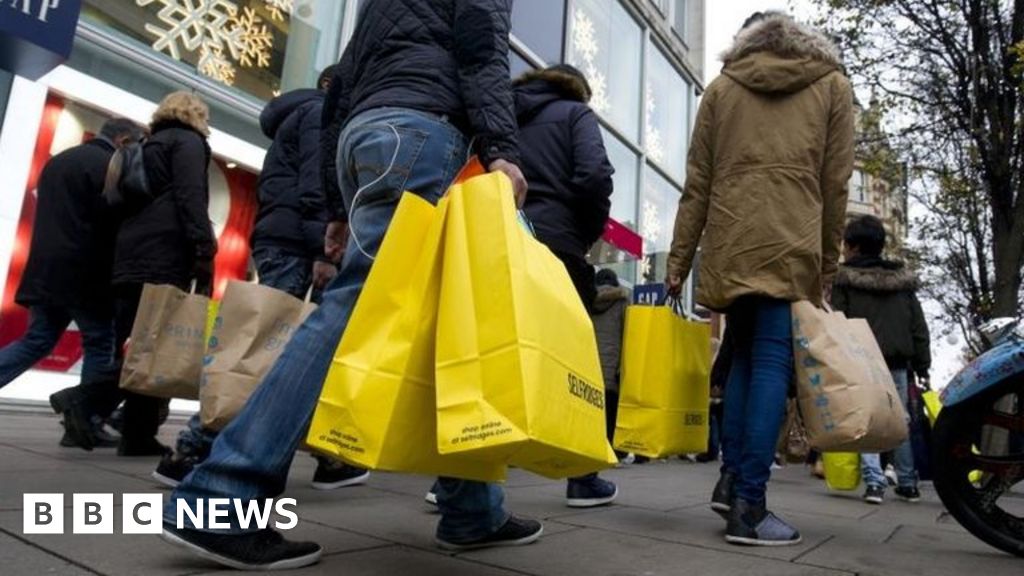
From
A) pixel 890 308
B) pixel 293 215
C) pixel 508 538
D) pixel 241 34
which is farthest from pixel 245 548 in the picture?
pixel 241 34

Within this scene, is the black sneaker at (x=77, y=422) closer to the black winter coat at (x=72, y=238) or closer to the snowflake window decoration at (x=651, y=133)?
the black winter coat at (x=72, y=238)

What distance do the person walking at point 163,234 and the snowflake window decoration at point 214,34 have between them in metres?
4.22

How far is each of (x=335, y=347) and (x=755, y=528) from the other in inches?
67.1

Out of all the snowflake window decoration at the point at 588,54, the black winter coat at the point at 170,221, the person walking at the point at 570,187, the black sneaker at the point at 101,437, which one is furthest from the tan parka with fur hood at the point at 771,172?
the snowflake window decoration at the point at 588,54

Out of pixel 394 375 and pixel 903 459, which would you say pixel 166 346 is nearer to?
pixel 394 375

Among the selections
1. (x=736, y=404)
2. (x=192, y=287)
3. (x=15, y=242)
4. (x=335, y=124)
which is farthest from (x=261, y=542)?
(x=15, y=242)

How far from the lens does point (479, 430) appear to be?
1478mm

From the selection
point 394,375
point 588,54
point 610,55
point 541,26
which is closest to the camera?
point 394,375

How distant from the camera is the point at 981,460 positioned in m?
3.17

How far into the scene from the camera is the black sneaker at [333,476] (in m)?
3.59

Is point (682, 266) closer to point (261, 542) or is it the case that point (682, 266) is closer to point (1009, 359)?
point (1009, 359)

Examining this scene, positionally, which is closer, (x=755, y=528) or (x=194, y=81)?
(x=755, y=528)

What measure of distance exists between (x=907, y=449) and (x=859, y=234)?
1560 mm

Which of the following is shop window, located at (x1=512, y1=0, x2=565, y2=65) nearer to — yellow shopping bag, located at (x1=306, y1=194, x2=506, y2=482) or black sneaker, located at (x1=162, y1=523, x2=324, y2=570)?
yellow shopping bag, located at (x1=306, y1=194, x2=506, y2=482)
